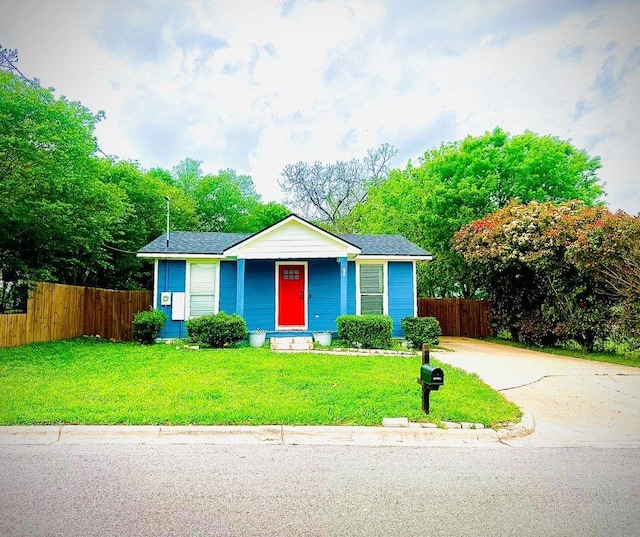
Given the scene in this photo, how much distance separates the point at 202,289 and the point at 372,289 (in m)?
5.57

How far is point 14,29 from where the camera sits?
6.66 metres

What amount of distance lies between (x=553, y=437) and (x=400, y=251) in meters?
9.52

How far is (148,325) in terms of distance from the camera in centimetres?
1280

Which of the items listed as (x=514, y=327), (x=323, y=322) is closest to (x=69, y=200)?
(x=323, y=322)

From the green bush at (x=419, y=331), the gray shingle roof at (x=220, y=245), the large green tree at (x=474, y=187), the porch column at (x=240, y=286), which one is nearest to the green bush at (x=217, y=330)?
the porch column at (x=240, y=286)

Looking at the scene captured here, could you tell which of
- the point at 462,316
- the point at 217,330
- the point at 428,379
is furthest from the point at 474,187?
the point at 428,379

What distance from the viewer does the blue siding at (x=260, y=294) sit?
14273 millimetres

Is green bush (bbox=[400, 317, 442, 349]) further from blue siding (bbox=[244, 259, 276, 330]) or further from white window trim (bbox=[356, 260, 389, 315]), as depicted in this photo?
blue siding (bbox=[244, 259, 276, 330])

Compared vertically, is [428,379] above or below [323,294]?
below

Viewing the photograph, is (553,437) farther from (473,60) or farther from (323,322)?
(473,60)

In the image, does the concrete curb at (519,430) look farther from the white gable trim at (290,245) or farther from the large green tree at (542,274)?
the white gable trim at (290,245)

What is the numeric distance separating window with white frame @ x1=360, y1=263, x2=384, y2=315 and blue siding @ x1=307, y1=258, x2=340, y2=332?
842 millimetres

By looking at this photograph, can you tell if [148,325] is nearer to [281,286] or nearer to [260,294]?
[260,294]

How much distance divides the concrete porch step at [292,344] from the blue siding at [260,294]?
1.31 m
